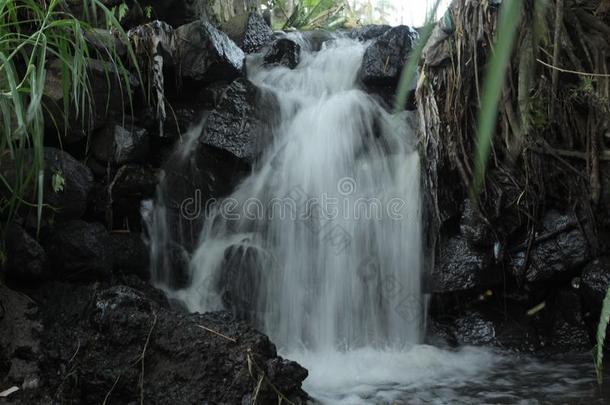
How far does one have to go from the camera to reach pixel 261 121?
14.7ft

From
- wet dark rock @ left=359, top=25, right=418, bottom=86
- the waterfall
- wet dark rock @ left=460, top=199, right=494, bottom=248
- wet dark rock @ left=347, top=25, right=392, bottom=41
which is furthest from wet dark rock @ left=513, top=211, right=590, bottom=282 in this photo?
wet dark rock @ left=347, top=25, right=392, bottom=41

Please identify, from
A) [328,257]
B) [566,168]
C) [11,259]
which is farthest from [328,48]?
[11,259]

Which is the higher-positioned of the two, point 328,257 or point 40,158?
point 40,158

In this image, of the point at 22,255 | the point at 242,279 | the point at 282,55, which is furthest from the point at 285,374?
the point at 282,55

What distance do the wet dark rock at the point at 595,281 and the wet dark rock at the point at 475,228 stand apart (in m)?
0.57

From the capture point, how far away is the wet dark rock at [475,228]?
11.6ft

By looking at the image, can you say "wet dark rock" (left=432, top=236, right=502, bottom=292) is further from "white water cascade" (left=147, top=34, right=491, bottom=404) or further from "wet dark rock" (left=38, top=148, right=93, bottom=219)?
"wet dark rock" (left=38, top=148, right=93, bottom=219)

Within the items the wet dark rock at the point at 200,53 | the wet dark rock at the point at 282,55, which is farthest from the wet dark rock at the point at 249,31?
the wet dark rock at the point at 200,53

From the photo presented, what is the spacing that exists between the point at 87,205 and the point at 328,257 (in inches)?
63.1

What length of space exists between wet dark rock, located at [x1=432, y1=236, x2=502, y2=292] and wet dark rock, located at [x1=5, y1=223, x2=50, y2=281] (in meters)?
2.35

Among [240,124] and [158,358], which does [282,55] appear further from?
[158,358]

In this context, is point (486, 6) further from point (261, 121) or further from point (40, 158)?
point (40, 158)

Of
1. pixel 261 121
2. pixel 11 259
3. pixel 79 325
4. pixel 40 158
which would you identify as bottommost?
pixel 79 325

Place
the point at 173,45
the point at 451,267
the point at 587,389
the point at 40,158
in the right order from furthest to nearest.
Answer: the point at 173,45, the point at 451,267, the point at 587,389, the point at 40,158
